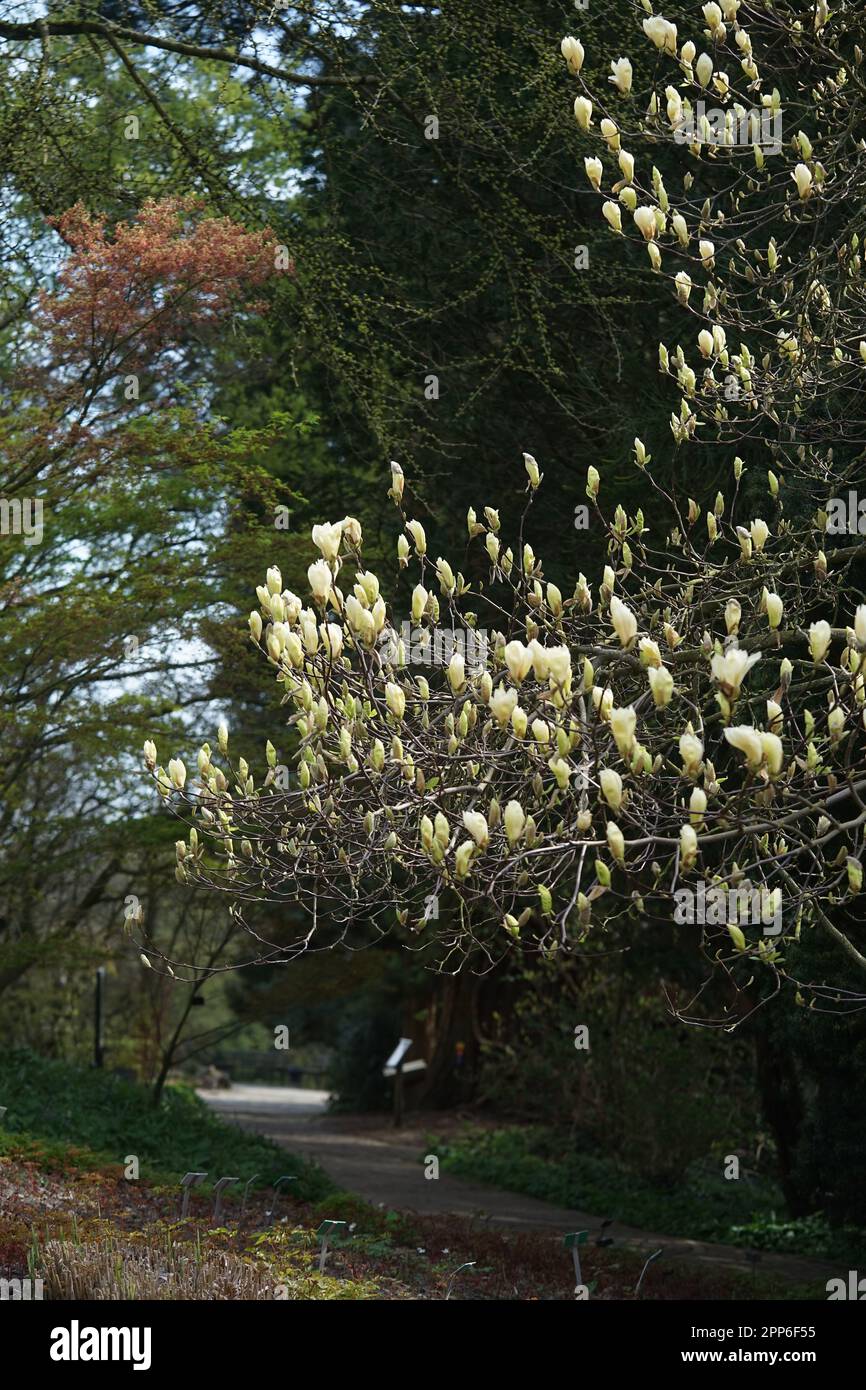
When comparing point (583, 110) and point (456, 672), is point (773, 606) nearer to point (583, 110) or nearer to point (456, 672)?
point (456, 672)

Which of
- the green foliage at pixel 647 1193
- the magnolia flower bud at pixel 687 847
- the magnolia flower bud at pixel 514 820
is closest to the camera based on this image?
the magnolia flower bud at pixel 687 847

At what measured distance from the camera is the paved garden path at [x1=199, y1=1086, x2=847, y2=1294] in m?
9.51

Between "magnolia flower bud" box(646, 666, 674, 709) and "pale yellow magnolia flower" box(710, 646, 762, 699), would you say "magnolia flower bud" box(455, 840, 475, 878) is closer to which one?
"magnolia flower bud" box(646, 666, 674, 709)

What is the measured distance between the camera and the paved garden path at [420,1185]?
31.2 ft

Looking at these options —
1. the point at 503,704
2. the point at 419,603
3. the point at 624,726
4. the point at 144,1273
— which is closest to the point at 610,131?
the point at 419,603

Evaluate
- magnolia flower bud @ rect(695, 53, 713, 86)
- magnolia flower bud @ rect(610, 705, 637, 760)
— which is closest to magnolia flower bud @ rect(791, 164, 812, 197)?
magnolia flower bud @ rect(695, 53, 713, 86)

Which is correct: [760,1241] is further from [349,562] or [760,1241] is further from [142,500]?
[142,500]

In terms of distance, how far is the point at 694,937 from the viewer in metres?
10.6

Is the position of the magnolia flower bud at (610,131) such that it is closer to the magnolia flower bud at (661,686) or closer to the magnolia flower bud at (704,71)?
the magnolia flower bud at (704,71)

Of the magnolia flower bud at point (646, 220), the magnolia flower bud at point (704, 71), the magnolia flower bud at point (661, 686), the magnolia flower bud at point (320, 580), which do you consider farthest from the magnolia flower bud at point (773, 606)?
the magnolia flower bud at point (704, 71)

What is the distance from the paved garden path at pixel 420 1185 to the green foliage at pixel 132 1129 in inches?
38.7

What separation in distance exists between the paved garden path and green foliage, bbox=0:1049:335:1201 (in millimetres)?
983

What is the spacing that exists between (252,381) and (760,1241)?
314 inches
